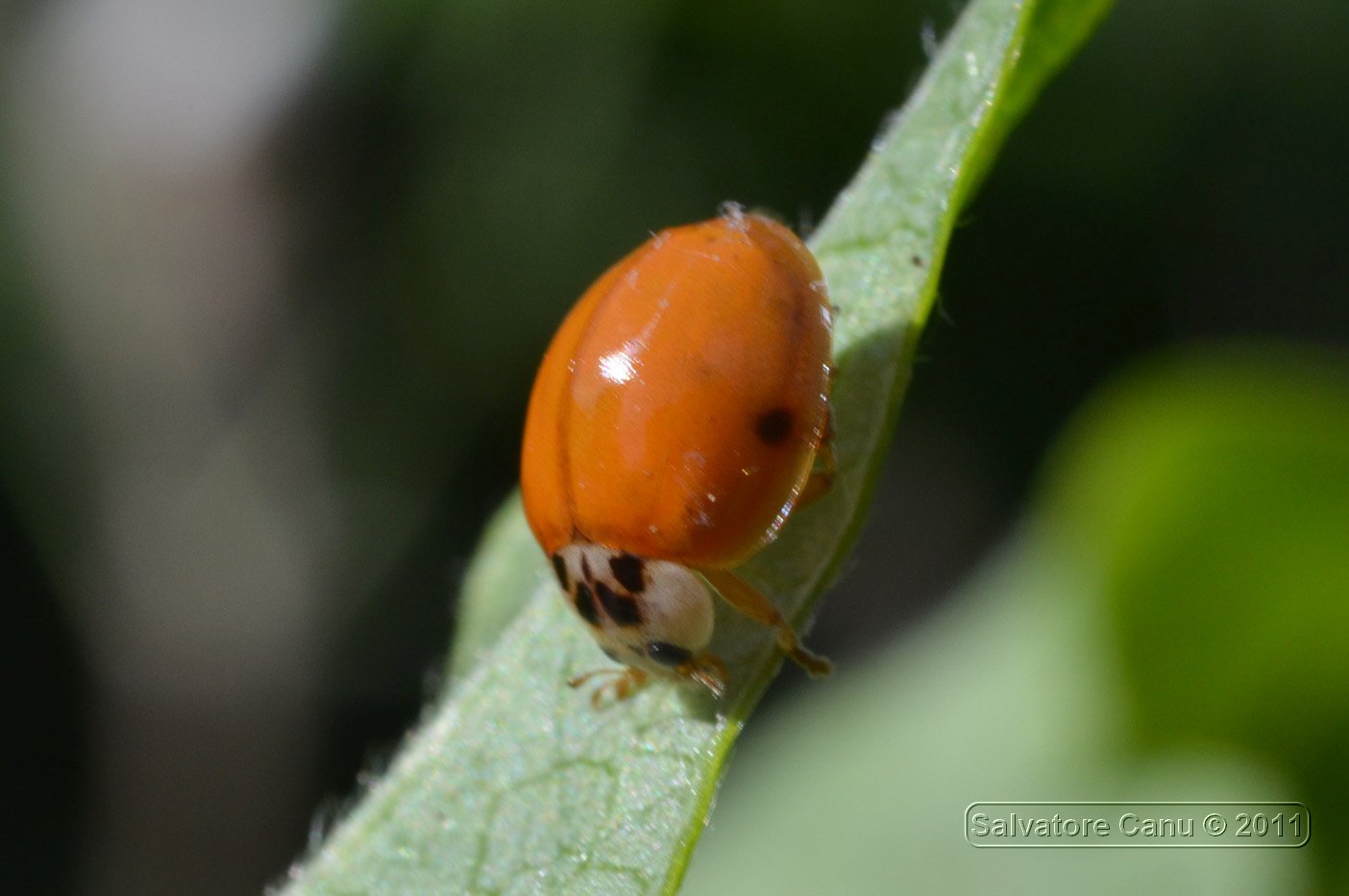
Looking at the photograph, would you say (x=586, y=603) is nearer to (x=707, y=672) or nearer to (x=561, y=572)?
(x=561, y=572)

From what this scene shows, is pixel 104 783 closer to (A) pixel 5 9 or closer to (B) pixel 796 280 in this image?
(A) pixel 5 9

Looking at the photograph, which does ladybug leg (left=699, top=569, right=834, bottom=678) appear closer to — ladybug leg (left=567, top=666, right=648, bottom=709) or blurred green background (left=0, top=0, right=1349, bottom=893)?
ladybug leg (left=567, top=666, right=648, bottom=709)

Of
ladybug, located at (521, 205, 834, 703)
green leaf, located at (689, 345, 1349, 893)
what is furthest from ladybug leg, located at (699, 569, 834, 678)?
green leaf, located at (689, 345, 1349, 893)

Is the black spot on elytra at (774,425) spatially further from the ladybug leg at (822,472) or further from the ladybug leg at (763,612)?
the ladybug leg at (763,612)

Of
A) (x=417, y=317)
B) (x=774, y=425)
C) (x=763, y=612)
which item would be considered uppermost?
(x=774, y=425)

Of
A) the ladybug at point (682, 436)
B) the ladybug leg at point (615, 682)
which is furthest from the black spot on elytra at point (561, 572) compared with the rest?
the ladybug leg at point (615, 682)

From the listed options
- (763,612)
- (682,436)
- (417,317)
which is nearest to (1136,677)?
(763,612)
